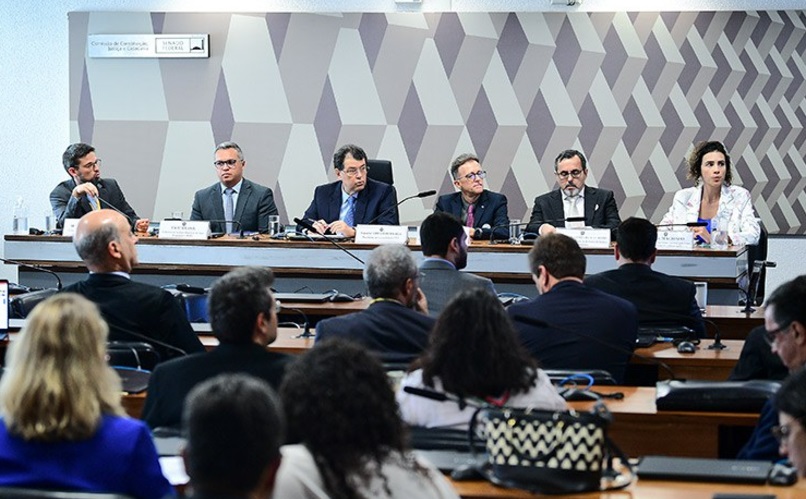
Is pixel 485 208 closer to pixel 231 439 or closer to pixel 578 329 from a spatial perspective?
pixel 578 329

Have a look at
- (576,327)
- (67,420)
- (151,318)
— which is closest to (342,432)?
(67,420)

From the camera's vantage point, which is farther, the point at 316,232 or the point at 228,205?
the point at 228,205

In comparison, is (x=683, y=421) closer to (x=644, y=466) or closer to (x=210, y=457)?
(x=644, y=466)

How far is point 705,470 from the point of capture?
2438mm

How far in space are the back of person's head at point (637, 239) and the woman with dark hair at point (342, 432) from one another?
2.87 m

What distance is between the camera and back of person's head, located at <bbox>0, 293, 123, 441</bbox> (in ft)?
6.81

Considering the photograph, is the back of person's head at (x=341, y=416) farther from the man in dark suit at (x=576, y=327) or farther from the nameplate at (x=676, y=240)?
the nameplate at (x=676, y=240)

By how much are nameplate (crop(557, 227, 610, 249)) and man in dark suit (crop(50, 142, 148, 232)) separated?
2.78m

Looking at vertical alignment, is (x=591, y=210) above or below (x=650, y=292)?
above

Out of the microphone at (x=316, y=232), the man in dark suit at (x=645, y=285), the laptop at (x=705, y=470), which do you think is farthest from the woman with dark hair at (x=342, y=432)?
the microphone at (x=316, y=232)

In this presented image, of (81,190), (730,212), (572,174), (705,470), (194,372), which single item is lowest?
(705,470)

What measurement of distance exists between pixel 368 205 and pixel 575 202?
4.32 ft

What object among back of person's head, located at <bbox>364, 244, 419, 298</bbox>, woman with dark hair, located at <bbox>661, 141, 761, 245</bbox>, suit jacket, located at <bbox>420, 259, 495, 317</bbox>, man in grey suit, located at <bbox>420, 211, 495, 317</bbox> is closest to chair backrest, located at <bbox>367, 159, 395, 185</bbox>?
woman with dark hair, located at <bbox>661, 141, 761, 245</bbox>

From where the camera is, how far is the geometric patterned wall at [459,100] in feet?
27.0
